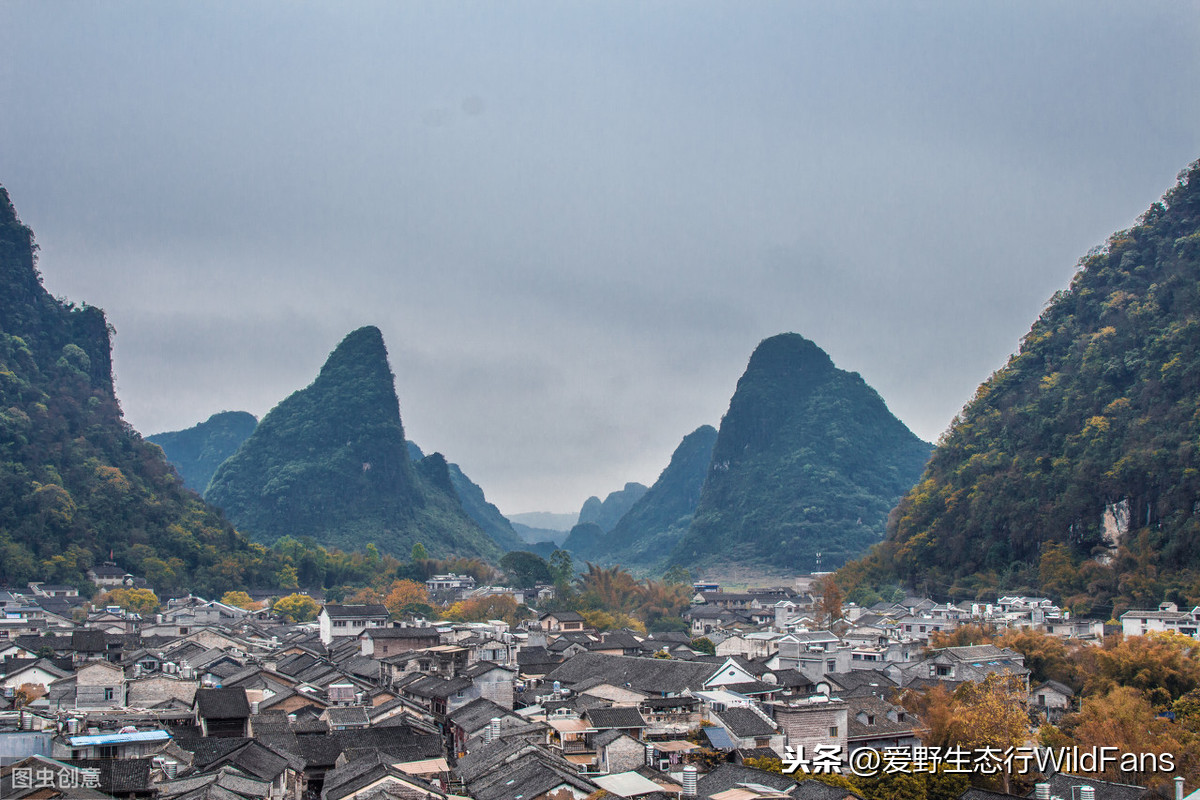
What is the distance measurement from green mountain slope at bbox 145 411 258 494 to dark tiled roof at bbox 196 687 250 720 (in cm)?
12851

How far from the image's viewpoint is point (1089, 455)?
49.4 metres

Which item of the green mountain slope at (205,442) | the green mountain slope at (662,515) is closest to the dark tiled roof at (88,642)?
the green mountain slope at (662,515)

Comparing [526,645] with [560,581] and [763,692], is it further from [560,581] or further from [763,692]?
[560,581]

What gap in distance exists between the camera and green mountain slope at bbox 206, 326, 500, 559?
94438 mm

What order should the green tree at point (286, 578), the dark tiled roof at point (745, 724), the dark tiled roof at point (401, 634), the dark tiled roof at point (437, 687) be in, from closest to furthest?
the dark tiled roof at point (745, 724), the dark tiled roof at point (437, 687), the dark tiled roof at point (401, 634), the green tree at point (286, 578)

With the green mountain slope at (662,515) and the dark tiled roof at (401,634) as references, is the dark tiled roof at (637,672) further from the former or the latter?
the green mountain slope at (662,515)

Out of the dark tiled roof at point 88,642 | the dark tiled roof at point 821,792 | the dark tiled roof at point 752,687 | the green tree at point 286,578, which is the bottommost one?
the dark tiled roof at point 821,792

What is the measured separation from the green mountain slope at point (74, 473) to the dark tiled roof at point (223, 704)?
104ft

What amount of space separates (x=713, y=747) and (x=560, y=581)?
3913 cm

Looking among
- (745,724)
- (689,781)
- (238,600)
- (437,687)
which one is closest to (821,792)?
(689,781)

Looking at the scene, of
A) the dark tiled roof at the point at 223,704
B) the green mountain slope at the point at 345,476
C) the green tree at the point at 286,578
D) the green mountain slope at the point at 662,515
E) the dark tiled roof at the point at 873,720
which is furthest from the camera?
the green mountain slope at the point at 662,515

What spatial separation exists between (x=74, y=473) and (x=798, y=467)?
73455mm

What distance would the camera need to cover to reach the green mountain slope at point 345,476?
94.4 meters

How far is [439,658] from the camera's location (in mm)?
32281
